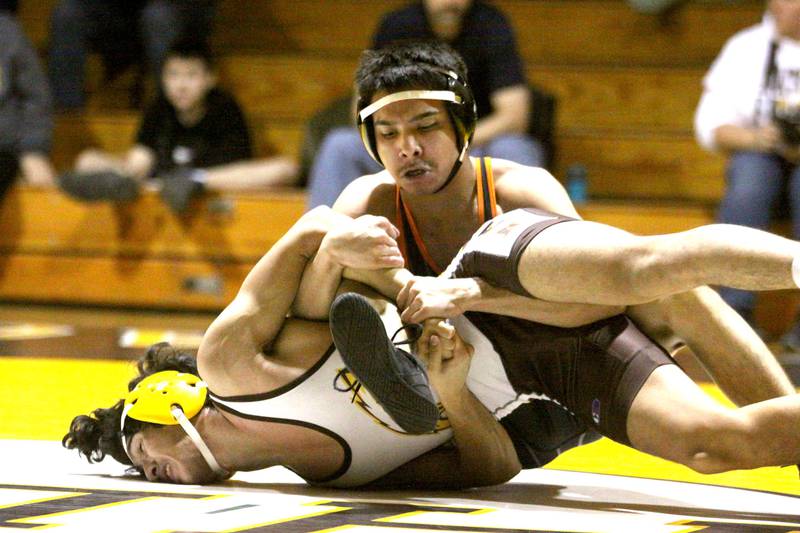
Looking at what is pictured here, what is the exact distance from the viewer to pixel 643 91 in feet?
23.0

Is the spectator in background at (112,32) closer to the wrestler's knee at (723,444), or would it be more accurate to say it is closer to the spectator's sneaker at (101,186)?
the spectator's sneaker at (101,186)

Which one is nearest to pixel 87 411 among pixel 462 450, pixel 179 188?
pixel 462 450

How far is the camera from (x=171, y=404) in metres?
3.06

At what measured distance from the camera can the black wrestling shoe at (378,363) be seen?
2658mm

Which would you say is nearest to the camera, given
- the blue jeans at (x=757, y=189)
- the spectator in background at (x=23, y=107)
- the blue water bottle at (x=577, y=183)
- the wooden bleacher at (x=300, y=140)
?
the blue jeans at (x=757, y=189)

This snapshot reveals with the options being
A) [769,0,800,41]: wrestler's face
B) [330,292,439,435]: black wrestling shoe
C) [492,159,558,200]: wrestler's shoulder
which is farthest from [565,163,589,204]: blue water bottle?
[330,292,439,435]: black wrestling shoe

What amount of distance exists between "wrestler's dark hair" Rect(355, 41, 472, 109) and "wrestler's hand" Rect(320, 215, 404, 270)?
358mm

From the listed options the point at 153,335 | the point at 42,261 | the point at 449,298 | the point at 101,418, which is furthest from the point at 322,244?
the point at 42,261

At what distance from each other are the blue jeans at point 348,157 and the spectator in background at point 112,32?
148cm

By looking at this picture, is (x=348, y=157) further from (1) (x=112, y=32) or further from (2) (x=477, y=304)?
(2) (x=477, y=304)

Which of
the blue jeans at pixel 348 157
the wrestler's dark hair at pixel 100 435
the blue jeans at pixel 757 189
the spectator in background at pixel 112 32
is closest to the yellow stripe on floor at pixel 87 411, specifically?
the wrestler's dark hair at pixel 100 435

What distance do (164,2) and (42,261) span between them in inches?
60.8

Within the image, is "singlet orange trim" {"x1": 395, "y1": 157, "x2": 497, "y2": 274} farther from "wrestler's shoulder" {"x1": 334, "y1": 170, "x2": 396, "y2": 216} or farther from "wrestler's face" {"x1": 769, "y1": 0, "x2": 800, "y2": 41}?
"wrestler's face" {"x1": 769, "y1": 0, "x2": 800, "y2": 41}

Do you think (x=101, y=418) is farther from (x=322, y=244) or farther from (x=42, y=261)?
(x=42, y=261)
